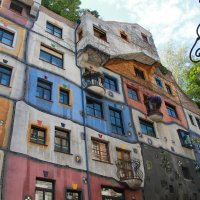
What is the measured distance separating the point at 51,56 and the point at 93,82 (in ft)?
9.06

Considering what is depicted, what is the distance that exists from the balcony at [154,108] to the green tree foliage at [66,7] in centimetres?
1048

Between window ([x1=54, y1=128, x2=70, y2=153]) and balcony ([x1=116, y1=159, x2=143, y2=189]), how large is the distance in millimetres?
2801

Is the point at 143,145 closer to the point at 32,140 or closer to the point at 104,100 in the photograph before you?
the point at 104,100

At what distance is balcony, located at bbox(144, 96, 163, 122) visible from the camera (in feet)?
58.1

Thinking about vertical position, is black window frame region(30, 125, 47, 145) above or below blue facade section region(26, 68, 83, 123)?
below

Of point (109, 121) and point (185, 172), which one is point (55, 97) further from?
point (185, 172)

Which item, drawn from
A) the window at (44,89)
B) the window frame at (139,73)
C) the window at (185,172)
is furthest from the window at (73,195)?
the window frame at (139,73)

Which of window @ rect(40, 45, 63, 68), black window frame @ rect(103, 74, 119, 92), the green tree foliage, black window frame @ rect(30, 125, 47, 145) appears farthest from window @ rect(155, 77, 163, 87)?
black window frame @ rect(30, 125, 47, 145)

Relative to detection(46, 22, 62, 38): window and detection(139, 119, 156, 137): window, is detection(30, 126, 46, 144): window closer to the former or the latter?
detection(139, 119, 156, 137): window

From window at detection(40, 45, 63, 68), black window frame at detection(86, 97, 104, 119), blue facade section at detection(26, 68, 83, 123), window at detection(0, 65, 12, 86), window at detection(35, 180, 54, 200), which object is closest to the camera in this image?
window at detection(35, 180, 54, 200)

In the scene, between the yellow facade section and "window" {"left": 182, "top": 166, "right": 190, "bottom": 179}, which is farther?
"window" {"left": 182, "top": 166, "right": 190, "bottom": 179}

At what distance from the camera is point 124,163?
45.4ft

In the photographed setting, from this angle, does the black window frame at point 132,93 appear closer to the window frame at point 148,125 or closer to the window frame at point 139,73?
the window frame at point 148,125

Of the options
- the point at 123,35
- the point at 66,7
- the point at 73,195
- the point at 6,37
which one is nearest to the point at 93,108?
the point at 73,195
